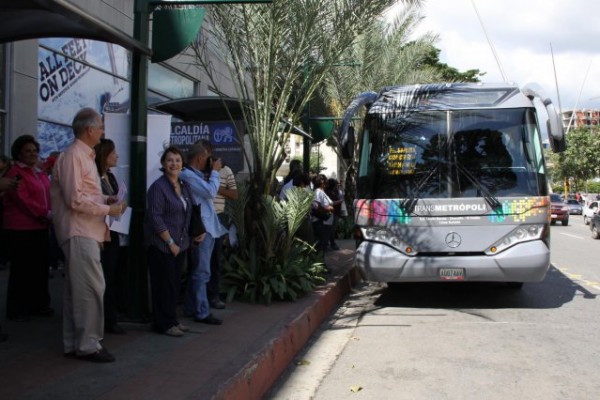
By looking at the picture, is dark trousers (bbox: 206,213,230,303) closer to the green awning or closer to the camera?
the camera

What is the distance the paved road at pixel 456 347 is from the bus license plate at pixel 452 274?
0.50 metres

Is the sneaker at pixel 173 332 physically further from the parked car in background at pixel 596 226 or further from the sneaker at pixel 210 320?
the parked car in background at pixel 596 226

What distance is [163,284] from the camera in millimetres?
5152

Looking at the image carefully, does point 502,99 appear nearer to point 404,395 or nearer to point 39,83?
point 404,395

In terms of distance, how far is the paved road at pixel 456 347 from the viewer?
187 inches

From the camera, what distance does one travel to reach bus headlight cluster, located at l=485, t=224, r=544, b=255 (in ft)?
24.2

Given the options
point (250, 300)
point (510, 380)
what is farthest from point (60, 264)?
point (510, 380)

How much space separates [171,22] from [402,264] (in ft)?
13.2

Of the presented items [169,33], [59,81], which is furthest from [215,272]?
[59,81]

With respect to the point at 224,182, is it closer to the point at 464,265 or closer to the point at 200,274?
the point at 200,274

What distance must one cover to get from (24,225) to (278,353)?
2.72 m

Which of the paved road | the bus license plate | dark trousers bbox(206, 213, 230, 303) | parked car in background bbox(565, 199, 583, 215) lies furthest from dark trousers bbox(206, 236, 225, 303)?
parked car in background bbox(565, 199, 583, 215)

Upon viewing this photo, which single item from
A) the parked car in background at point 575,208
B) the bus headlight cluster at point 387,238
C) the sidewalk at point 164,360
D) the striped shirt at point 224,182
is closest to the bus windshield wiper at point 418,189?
the bus headlight cluster at point 387,238

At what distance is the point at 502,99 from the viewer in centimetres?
783
